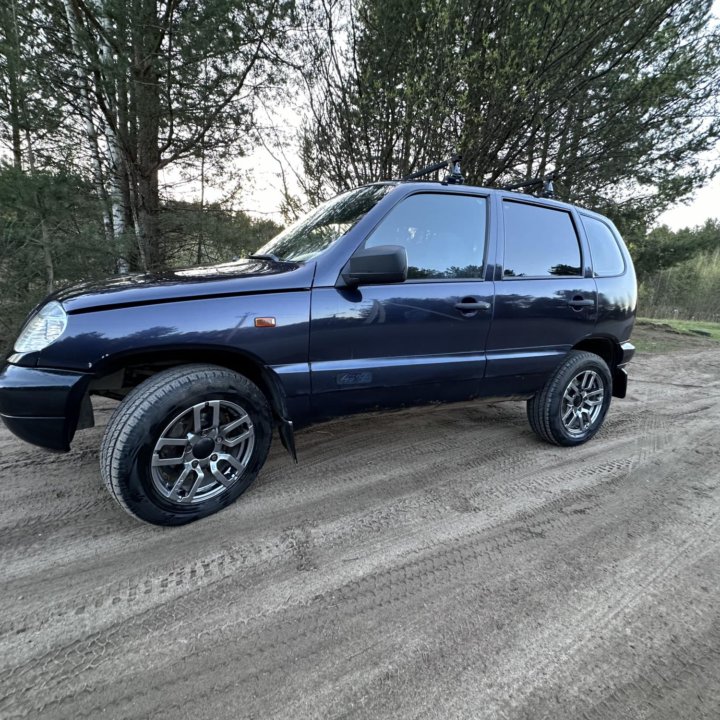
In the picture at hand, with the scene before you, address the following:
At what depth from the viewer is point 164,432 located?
187cm

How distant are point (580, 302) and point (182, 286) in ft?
9.00

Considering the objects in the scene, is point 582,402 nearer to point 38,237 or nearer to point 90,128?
point 38,237

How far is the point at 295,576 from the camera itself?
1.70 metres

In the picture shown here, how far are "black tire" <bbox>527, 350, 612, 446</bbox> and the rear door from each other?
0.12 meters

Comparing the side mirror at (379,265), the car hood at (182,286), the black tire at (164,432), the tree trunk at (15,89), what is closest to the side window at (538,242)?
the side mirror at (379,265)

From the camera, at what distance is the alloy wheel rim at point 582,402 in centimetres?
310

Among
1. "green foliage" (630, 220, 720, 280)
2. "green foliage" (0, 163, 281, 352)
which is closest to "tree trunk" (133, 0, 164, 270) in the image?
"green foliage" (0, 163, 281, 352)

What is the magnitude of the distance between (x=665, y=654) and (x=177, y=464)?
2.15 metres

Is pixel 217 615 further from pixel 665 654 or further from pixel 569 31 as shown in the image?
pixel 569 31

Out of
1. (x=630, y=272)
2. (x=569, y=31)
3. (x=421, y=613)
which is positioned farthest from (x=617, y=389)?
(x=569, y=31)

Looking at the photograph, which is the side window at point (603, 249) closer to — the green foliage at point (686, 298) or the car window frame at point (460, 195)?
the car window frame at point (460, 195)

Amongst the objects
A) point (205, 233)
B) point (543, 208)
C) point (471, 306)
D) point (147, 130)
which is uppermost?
point (147, 130)

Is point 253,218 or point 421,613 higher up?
point 253,218

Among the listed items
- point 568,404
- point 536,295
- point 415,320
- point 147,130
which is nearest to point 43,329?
point 415,320
